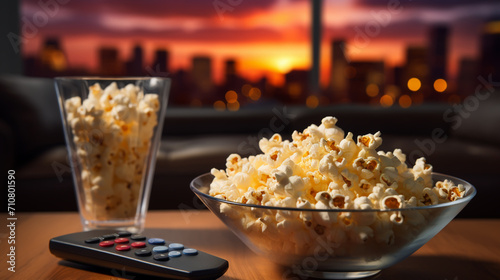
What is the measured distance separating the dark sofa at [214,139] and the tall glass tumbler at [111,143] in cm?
57

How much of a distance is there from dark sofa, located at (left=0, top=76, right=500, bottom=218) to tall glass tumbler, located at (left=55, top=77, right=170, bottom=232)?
57 centimetres

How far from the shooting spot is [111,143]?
0.81 m

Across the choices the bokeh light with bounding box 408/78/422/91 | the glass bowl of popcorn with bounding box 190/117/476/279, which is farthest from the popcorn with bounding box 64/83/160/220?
the bokeh light with bounding box 408/78/422/91

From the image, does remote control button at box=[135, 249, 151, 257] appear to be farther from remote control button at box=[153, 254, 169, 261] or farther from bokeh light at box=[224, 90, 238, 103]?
bokeh light at box=[224, 90, 238, 103]

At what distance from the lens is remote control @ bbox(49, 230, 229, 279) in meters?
0.58

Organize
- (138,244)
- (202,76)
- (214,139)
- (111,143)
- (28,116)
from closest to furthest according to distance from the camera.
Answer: (138,244), (111,143), (28,116), (214,139), (202,76)

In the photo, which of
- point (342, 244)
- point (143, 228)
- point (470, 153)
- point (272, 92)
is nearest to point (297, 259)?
point (342, 244)

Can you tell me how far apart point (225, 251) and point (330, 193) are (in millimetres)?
218

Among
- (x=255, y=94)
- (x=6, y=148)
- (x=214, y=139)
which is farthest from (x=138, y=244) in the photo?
(x=255, y=94)

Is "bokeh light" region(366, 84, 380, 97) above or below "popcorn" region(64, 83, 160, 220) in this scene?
below

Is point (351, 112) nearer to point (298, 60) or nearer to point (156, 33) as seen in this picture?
point (298, 60)

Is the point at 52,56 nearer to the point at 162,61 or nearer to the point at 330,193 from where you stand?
the point at 162,61

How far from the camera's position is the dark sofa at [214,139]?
180 centimetres

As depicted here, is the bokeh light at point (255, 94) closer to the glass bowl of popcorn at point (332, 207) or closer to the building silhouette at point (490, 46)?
the building silhouette at point (490, 46)
